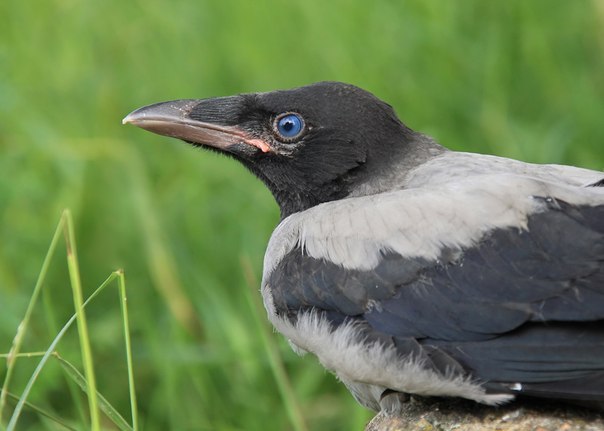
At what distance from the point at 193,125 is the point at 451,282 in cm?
138

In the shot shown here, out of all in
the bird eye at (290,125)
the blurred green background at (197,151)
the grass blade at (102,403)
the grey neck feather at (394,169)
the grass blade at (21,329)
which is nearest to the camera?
the grass blade at (21,329)

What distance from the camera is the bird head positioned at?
13.3 feet

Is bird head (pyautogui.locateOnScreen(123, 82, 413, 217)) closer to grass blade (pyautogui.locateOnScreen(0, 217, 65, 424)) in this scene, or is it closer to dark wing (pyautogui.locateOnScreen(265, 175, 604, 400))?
dark wing (pyautogui.locateOnScreen(265, 175, 604, 400))

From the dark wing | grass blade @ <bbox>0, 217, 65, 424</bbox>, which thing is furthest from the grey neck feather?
grass blade @ <bbox>0, 217, 65, 424</bbox>

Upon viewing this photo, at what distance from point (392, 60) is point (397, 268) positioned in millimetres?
3088

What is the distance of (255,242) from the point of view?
18.7 feet

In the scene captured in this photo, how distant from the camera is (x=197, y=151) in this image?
243 inches

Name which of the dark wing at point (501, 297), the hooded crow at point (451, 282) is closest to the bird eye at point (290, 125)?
the hooded crow at point (451, 282)

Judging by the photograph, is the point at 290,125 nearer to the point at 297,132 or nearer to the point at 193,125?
the point at 297,132

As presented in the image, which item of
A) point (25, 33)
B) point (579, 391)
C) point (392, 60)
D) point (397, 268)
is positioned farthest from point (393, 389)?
point (25, 33)

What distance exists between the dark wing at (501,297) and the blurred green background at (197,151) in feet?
4.36

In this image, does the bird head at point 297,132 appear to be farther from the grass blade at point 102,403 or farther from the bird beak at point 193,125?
the grass blade at point 102,403

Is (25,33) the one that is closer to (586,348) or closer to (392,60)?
(392,60)

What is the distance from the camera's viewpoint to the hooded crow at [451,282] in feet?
9.83
